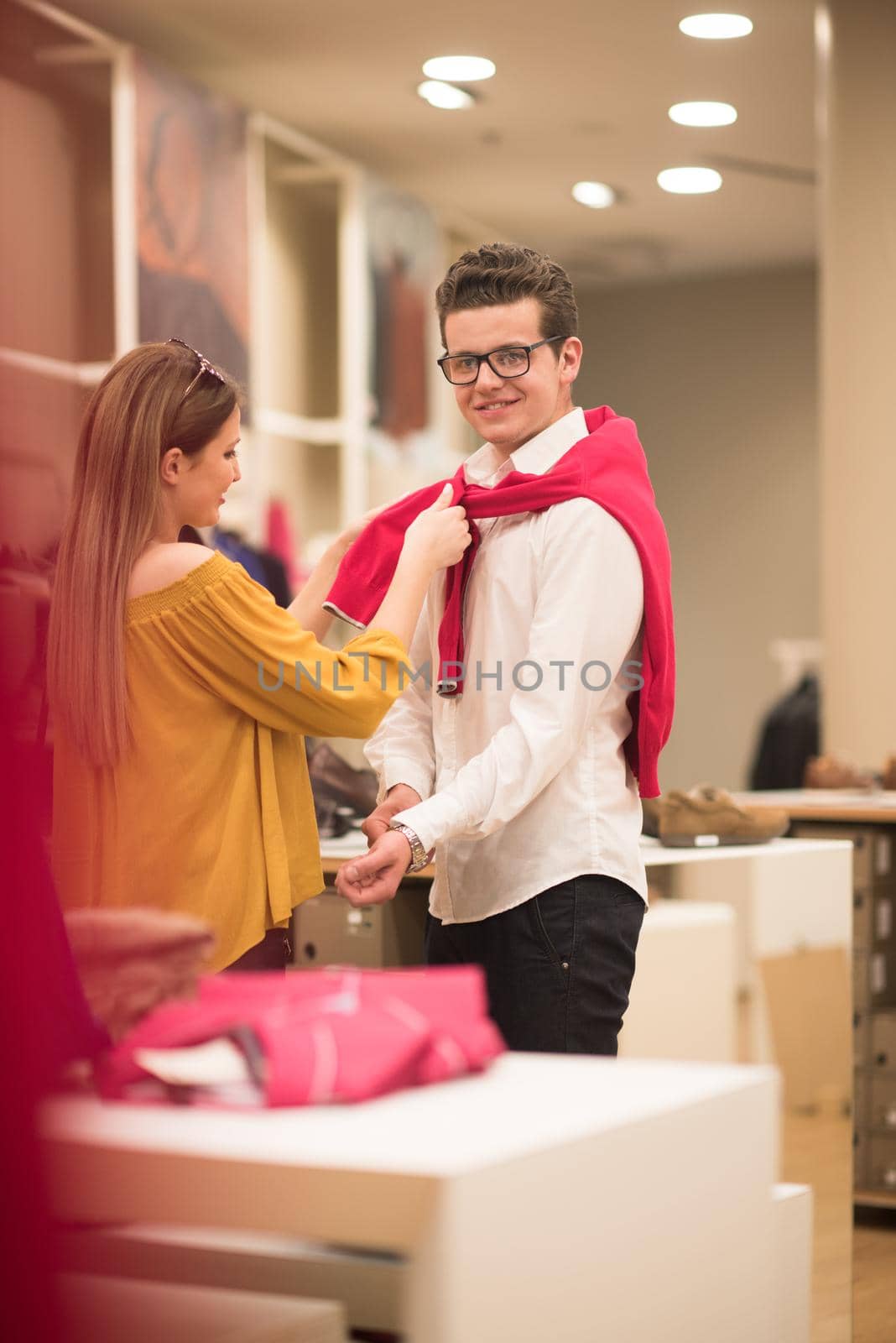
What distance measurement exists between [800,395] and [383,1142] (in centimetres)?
751

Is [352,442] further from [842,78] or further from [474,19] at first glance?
[842,78]

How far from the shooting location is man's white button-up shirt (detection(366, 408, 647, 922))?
5.30 ft

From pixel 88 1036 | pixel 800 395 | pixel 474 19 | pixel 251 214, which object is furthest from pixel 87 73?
pixel 800 395

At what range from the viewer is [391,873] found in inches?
62.6

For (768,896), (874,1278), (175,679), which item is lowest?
(874,1278)

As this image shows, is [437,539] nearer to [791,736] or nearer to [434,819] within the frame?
[434,819]

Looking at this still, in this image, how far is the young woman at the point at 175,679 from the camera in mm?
1552

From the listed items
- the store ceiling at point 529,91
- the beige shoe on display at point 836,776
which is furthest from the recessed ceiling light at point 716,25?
the beige shoe on display at point 836,776

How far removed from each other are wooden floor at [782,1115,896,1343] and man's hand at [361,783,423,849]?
1014 millimetres

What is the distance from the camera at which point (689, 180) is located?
244 inches

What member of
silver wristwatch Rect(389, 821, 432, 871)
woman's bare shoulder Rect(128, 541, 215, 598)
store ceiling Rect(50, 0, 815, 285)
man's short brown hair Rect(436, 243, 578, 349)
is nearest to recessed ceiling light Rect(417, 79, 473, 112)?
store ceiling Rect(50, 0, 815, 285)

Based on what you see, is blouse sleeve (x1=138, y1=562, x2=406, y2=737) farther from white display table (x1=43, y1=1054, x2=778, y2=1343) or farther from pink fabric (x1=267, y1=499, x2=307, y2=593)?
pink fabric (x1=267, y1=499, x2=307, y2=593)

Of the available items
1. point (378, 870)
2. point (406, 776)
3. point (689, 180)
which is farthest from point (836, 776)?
point (689, 180)

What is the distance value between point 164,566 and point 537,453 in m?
0.44
